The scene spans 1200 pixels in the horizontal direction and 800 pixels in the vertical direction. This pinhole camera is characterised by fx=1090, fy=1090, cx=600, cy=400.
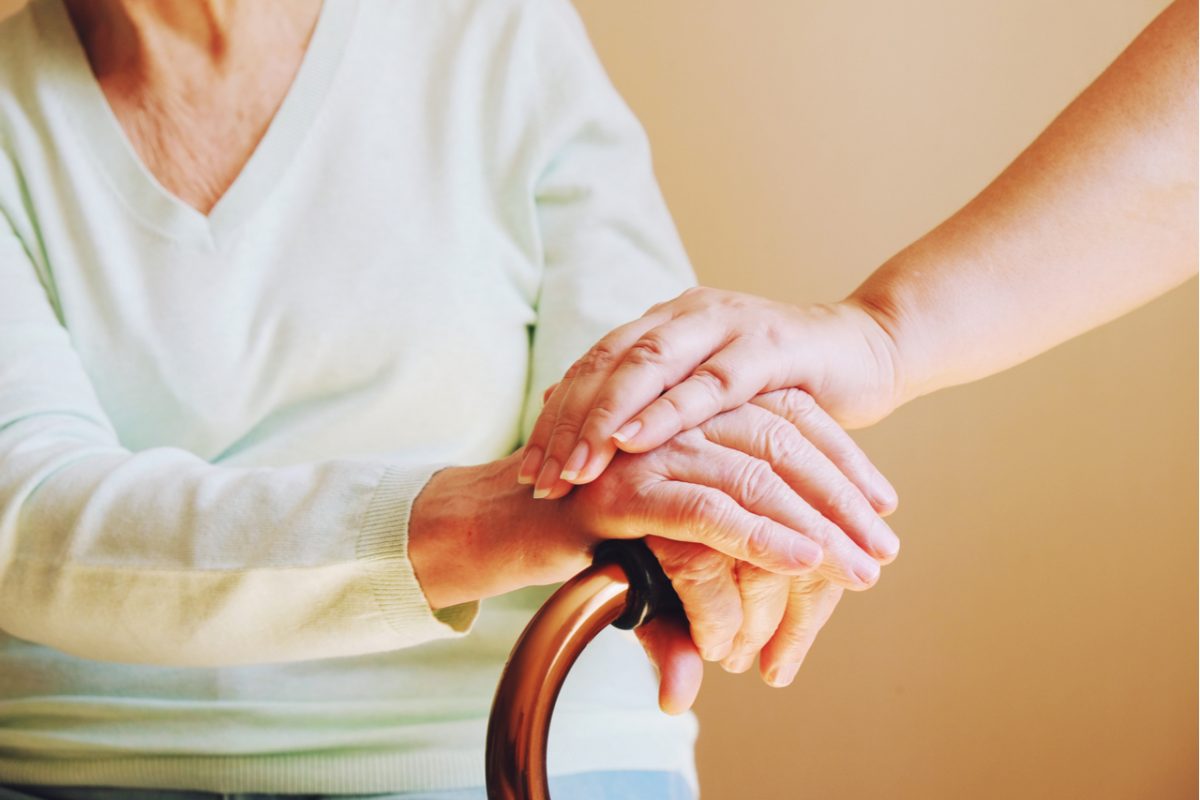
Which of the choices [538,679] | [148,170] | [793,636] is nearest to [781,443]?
[793,636]

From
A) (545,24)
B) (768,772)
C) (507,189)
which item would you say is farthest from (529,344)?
(768,772)

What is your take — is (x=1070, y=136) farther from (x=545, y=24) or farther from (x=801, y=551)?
(x=545, y=24)

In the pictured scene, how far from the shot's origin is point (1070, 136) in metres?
0.80

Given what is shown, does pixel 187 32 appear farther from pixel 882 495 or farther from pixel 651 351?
pixel 882 495

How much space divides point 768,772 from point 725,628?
844mm

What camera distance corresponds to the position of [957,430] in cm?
138

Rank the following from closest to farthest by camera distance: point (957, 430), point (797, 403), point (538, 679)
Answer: point (538, 679) < point (797, 403) < point (957, 430)

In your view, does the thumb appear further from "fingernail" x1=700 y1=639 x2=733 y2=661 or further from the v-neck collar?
the v-neck collar

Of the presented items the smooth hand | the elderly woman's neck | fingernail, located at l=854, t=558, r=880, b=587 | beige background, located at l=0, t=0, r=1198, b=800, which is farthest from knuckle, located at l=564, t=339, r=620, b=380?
beige background, located at l=0, t=0, r=1198, b=800

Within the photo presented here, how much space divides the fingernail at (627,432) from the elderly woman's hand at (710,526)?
0.02 meters

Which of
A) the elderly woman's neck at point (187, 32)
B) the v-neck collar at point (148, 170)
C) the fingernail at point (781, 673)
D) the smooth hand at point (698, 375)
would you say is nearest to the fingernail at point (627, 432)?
the smooth hand at point (698, 375)

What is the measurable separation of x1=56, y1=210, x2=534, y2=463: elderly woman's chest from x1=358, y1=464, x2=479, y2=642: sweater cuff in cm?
21

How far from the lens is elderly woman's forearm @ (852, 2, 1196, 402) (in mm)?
776

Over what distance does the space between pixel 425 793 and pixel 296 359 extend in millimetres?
395
